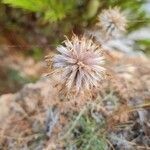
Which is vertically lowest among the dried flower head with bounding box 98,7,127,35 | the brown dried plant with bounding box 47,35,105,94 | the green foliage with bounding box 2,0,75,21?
the brown dried plant with bounding box 47,35,105,94

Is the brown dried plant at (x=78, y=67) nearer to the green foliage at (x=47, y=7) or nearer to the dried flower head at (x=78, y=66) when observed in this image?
the dried flower head at (x=78, y=66)

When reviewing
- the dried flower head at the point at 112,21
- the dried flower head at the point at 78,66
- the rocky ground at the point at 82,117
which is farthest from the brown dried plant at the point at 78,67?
the dried flower head at the point at 112,21

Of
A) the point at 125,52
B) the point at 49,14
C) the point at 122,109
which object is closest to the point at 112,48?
the point at 125,52

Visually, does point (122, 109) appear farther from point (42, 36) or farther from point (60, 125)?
point (42, 36)

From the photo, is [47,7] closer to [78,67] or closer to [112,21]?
[112,21]

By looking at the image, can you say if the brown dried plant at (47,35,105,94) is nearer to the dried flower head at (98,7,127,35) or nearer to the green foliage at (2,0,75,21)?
the dried flower head at (98,7,127,35)

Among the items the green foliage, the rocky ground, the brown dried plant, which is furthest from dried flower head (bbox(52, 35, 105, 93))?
the green foliage

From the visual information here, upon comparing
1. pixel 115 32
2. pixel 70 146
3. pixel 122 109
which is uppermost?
pixel 115 32
